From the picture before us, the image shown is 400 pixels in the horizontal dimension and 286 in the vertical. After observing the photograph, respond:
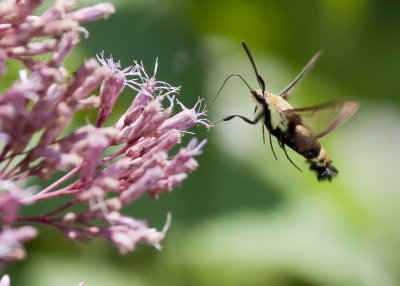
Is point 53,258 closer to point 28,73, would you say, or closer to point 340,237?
point 340,237

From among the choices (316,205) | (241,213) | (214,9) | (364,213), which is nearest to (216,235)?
(241,213)

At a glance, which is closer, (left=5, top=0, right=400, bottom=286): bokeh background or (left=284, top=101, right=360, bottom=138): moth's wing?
(left=284, top=101, right=360, bottom=138): moth's wing

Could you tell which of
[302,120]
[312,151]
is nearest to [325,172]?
[312,151]

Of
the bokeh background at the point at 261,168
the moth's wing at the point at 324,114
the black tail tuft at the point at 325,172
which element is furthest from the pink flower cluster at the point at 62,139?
→ the bokeh background at the point at 261,168

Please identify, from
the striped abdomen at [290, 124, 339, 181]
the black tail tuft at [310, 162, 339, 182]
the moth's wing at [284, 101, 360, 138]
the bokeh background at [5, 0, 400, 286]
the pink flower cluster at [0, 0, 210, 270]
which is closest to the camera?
the pink flower cluster at [0, 0, 210, 270]

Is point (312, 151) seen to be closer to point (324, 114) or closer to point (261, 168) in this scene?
point (324, 114)

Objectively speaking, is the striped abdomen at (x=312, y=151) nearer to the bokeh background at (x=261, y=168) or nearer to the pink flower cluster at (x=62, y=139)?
the pink flower cluster at (x=62, y=139)

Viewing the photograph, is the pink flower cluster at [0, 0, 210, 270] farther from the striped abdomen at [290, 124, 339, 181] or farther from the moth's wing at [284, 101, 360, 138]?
the striped abdomen at [290, 124, 339, 181]

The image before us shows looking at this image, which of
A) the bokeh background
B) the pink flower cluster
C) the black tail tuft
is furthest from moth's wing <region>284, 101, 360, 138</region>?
the bokeh background
